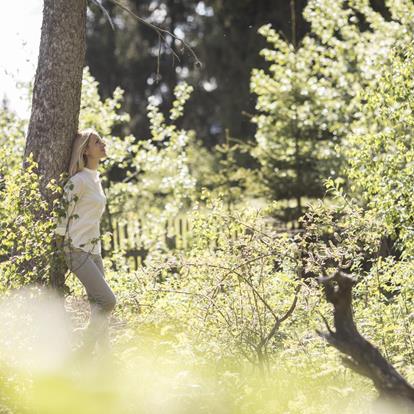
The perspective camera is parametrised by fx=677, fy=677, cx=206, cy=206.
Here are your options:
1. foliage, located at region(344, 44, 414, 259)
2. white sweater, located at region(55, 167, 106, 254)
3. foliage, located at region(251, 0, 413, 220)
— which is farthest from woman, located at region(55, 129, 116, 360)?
foliage, located at region(251, 0, 413, 220)

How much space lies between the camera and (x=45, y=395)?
4.75 m

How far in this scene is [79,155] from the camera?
18.6 feet

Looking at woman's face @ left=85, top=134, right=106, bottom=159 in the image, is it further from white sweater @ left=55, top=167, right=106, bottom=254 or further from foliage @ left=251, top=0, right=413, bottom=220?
foliage @ left=251, top=0, right=413, bottom=220

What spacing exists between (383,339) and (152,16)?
28105mm

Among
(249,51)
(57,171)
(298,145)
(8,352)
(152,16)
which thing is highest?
(152,16)

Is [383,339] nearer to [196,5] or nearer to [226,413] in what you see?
[226,413]

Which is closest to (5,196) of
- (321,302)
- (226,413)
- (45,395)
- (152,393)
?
(45,395)

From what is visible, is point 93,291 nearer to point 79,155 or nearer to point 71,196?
point 71,196

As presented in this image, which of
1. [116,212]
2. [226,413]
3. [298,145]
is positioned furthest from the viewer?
[298,145]

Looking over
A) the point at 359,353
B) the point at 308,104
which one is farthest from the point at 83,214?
the point at 308,104

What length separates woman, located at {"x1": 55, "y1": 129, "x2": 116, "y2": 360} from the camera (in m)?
5.25

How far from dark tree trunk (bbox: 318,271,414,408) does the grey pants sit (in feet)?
6.70

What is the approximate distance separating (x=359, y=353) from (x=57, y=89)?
12.0 feet

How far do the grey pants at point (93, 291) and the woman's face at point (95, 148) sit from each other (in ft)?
2.79
